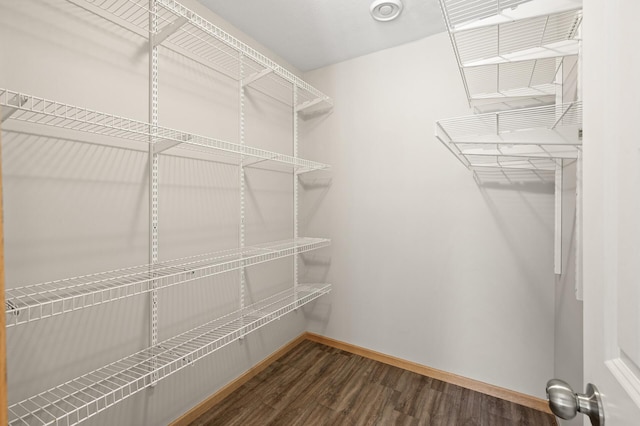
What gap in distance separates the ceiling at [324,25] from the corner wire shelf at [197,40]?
0.21 meters

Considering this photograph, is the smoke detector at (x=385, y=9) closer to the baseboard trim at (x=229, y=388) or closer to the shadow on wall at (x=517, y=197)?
the shadow on wall at (x=517, y=197)

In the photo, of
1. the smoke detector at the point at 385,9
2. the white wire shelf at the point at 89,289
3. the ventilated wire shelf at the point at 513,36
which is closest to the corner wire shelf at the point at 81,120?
the white wire shelf at the point at 89,289

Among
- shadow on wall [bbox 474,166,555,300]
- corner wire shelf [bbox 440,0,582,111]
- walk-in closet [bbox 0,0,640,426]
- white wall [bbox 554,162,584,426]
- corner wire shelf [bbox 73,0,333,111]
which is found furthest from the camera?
shadow on wall [bbox 474,166,555,300]

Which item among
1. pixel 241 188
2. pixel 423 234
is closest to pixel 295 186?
pixel 241 188

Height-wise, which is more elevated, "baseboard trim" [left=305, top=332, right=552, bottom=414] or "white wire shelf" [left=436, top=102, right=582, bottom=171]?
"white wire shelf" [left=436, top=102, right=582, bottom=171]

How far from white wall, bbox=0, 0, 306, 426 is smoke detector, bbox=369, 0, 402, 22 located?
917mm

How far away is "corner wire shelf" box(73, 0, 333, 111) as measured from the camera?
1271mm

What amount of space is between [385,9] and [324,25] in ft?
1.28

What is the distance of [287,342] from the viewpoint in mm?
2334

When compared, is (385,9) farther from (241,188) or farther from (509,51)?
(241,188)

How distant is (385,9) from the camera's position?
66.8 inches

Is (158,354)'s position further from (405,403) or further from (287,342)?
(405,403)

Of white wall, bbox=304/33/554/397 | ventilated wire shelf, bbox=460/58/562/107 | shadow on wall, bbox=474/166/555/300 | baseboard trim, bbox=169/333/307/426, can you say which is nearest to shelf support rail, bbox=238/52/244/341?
baseboard trim, bbox=169/333/307/426

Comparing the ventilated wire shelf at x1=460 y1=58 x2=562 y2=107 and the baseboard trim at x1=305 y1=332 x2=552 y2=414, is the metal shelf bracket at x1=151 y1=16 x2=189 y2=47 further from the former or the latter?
the baseboard trim at x1=305 y1=332 x2=552 y2=414
